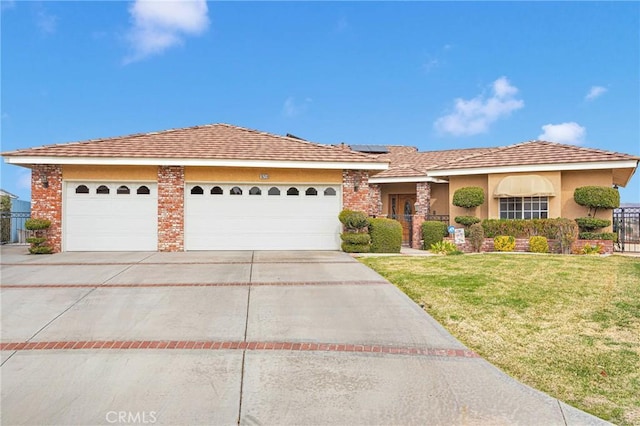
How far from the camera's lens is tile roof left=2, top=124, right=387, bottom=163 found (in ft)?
50.0

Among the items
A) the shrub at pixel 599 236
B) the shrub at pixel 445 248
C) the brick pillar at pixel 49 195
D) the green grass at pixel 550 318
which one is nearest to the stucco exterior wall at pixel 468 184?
the shrub at pixel 445 248

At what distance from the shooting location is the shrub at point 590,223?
17016mm

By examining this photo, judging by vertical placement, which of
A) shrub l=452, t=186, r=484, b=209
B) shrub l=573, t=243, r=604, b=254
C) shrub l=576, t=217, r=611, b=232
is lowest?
shrub l=573, t=243, r=604, b=254

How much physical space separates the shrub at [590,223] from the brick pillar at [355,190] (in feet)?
28.2

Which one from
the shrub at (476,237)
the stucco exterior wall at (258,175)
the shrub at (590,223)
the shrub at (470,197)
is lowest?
the shrub at (476,237)

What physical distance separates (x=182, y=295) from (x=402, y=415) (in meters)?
5.54

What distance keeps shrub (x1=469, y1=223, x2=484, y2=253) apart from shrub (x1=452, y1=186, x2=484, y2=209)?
4.21 ft

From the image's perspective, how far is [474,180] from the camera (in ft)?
65.8

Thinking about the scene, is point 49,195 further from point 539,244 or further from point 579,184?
point 579,184

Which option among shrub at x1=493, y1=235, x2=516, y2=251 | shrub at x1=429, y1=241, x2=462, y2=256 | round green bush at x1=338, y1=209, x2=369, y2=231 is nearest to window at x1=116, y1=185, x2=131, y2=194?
round green bush at x1=338, y1=209, x2=369, y2=231

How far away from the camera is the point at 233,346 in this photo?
5.83m

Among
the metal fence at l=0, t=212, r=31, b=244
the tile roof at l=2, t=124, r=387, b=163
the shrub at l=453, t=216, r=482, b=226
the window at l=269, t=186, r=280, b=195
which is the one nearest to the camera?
the tile roof at l=2, t=124, r=387, b=163

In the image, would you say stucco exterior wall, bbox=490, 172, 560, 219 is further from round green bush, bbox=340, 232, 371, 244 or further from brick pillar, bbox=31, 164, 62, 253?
brick pillar, bbox=31, 164, 62, 253

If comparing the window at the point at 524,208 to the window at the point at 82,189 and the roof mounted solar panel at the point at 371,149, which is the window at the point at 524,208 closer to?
the roof mounted solar panel at the point at 371,149
